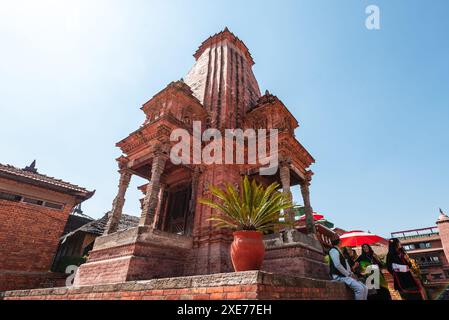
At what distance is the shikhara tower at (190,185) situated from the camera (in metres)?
7.58

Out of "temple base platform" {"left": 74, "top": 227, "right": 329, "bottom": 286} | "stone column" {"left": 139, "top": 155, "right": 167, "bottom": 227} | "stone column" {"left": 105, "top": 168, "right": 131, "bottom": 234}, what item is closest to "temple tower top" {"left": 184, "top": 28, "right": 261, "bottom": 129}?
"stone column" {"left": 139, "top": 155, "right": 167, "bottom": 227}

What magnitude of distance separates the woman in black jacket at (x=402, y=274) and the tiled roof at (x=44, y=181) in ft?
48.0

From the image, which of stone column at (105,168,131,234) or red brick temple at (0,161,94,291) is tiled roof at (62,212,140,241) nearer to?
red brick temple at (0,161,94,291)

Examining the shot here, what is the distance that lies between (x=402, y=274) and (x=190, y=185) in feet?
27.0

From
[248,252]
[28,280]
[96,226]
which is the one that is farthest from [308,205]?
[96,226]

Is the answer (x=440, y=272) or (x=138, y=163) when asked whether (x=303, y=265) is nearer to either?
(x=138, y=163)

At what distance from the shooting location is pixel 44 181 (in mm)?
13016

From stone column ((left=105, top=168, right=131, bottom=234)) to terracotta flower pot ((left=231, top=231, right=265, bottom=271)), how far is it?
6478 millimetres

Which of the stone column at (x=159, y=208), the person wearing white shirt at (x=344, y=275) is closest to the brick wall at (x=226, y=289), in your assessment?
the person wearing white shirt at (x=344, y=275)

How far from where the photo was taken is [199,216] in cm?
980

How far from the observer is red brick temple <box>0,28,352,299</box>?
3.74 meters

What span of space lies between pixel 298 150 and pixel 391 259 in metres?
5.06

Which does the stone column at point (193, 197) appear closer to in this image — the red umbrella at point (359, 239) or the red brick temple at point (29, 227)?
the red umbrella at point (359, 239)
